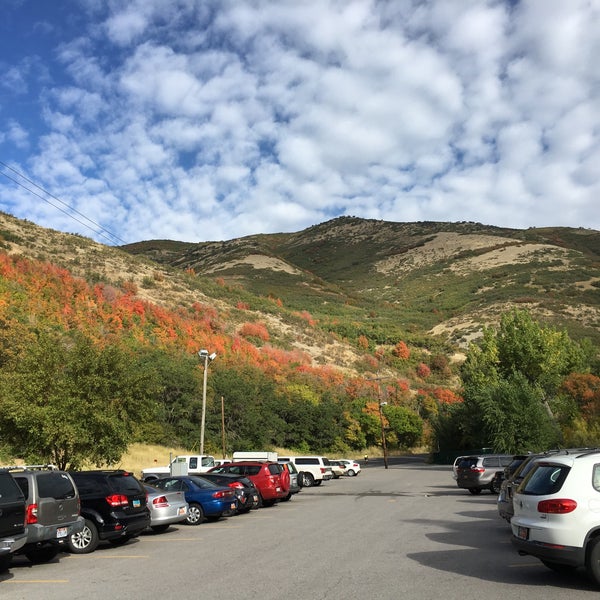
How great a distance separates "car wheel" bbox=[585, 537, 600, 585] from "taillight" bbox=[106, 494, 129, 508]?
8760 mm

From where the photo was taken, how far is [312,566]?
9.34 m

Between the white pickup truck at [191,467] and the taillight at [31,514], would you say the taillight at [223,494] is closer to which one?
the taillight at [31,514]

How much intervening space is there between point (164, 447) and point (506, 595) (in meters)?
42.6

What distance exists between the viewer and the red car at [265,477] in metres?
20.9

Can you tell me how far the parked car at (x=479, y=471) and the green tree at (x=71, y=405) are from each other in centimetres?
1375

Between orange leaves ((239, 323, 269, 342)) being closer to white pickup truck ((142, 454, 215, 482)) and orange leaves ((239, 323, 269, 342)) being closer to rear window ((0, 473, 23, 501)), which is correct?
white pickup truck ((142, 454, 215, 482))

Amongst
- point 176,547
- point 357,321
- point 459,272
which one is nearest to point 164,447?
point 176,547

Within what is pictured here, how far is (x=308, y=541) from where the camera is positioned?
12.2 metres

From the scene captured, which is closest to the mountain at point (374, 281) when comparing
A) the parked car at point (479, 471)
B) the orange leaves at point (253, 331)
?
the orange leaves at point (253, 331)

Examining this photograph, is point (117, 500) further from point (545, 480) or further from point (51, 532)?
point (545, 480)

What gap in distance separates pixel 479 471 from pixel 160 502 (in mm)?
14952

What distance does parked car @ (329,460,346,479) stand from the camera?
42.9 m

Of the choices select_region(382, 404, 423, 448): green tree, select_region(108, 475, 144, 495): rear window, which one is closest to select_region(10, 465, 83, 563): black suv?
select_region(108, 475, 144, 495): rear window

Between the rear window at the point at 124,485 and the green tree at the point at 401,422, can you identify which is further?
the green tree at the point at 401,422
